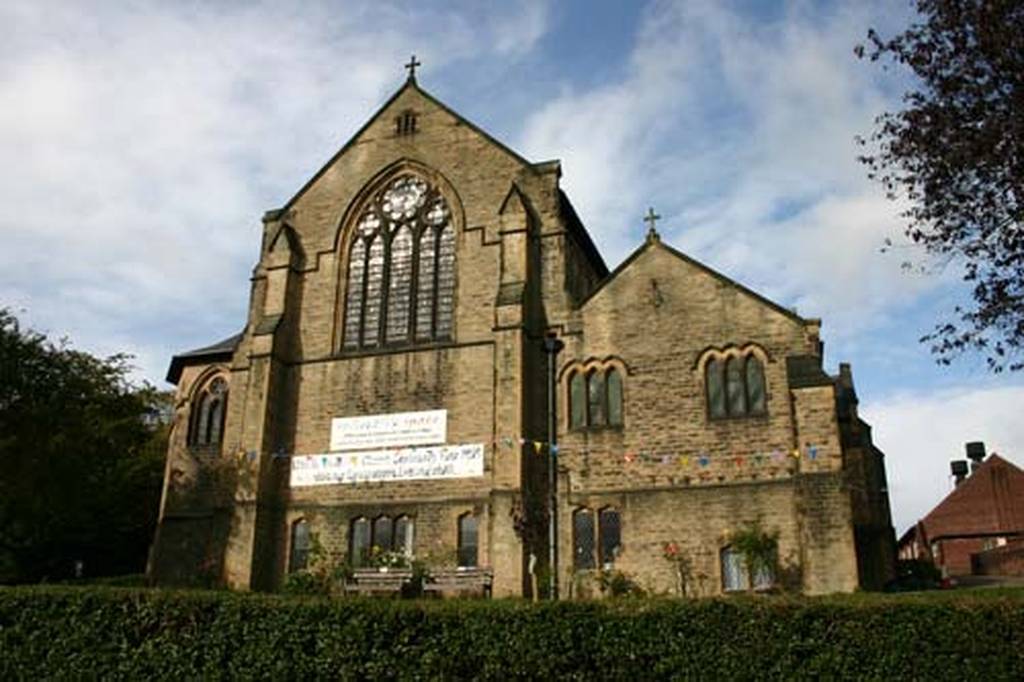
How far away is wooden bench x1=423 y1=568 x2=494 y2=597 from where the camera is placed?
21.3 metres

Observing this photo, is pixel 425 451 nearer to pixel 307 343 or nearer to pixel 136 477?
pixel 307 343

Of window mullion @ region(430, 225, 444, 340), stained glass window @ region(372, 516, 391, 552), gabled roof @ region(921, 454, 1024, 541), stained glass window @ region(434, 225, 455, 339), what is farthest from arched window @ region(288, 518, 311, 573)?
gabled roof @ region(921, 454, 1024, 541)

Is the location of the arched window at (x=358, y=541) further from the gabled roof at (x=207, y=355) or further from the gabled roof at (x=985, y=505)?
the gabled roof at (x=985, y=505)

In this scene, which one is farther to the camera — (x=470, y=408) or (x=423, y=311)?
(x=423, y=311)

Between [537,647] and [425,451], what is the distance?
11920 millimetres

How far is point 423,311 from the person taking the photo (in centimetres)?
2581

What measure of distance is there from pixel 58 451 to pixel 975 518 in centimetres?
5164

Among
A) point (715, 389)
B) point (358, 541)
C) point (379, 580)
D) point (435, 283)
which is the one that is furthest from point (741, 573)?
point (435, 283)

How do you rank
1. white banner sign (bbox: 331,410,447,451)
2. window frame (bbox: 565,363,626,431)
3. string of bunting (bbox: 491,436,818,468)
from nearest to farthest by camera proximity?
string of bunting (bbox: 491,436,818,468) < window frame (bbox: 565,363,626,431) < white banner sign (bbox: 331,410,447,451)

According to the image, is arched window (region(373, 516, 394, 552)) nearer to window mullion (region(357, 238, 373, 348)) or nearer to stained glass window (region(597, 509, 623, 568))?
window mullion (region(357, 238, 373, 348))

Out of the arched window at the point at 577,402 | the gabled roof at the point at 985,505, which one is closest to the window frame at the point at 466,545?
the arched window at the point at 577,402

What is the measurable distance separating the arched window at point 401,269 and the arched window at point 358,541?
5212mm

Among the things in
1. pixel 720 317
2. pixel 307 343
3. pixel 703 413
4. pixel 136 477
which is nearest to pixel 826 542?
pixel 703 413

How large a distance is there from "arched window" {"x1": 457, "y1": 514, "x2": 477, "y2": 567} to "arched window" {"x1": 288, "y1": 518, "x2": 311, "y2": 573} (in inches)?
175
